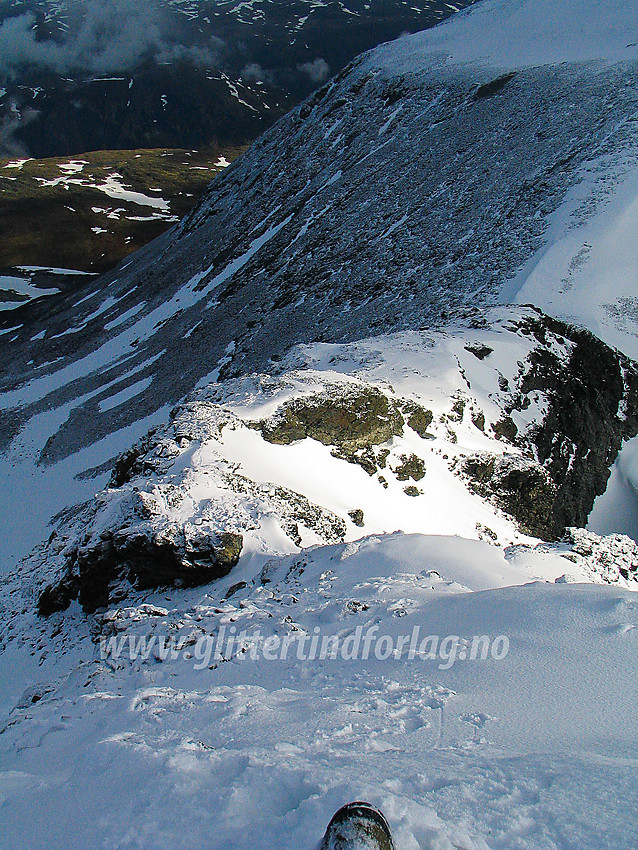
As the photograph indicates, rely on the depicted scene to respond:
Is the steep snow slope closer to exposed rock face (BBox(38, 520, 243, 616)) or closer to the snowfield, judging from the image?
the snowfield

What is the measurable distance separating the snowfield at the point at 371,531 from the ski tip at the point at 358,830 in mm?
204

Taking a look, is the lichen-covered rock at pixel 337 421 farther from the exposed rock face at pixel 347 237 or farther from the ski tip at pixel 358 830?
the ski tip at pixel 358 830

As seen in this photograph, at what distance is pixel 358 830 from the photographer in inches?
119

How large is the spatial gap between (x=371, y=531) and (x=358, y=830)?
397 inches

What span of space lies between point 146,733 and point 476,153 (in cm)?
4559

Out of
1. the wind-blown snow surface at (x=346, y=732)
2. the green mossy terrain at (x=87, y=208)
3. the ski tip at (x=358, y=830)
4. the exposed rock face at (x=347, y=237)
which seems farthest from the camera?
the green mossy terrain at (x=87, y=208)

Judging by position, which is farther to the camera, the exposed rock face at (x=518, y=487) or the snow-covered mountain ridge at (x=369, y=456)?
the exposed rock face at (x=518, y=487)

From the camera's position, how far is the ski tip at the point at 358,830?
2992 mm

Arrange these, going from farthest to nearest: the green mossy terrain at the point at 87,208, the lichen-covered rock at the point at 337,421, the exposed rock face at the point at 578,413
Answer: the green mossy terrain at the point at 87,208 → the exposed rock face at the point at 578,413 → the lichen-covered rock at the point at 337,421

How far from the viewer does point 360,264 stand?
124 ft

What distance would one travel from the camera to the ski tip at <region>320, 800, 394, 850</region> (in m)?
2.99

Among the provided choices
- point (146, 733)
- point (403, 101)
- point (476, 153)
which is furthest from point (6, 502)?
point (403, 101)

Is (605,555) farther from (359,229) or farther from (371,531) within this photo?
(359,229)

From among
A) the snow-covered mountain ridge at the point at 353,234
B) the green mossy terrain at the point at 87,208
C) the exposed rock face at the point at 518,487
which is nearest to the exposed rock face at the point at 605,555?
the exposed rock face at the point at 518,487
